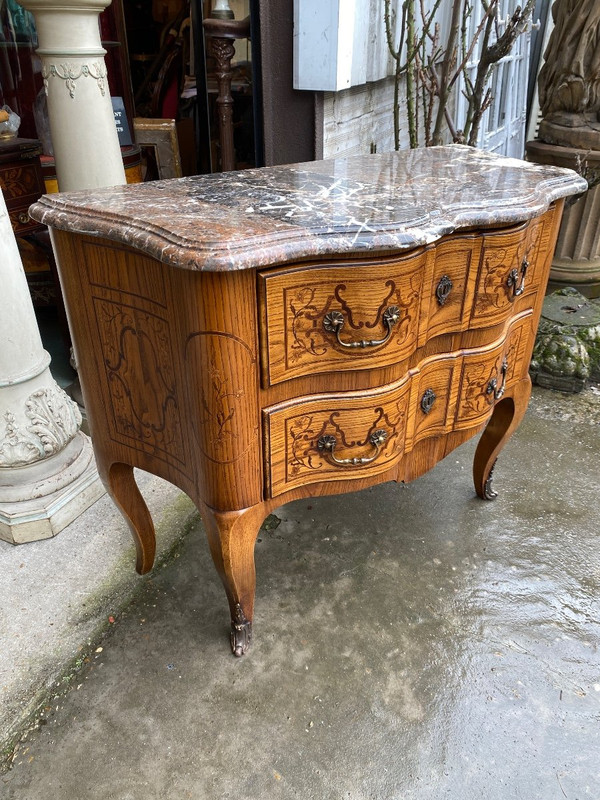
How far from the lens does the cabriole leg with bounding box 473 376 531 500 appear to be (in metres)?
1.93

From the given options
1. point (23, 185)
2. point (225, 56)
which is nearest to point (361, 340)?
point (23, 185)

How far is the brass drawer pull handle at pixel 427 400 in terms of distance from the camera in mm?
1523

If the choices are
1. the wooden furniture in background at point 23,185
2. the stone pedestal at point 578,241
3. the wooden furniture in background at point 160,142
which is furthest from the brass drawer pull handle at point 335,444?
the stone pedestal at point 578,241

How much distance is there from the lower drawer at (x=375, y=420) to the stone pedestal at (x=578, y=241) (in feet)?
7.54

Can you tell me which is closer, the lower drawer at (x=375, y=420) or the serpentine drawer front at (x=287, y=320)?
the serpentine drawer front at (x=287, y=320)

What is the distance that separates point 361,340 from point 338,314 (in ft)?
0.26

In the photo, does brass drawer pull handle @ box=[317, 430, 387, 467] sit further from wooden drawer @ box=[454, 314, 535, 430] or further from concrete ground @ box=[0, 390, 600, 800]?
concrete ground @ box=[0, 390, 600, 800]

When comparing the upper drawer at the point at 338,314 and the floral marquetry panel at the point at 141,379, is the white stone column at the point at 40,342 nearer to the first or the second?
the floral marquetry panel at the point at 141,379

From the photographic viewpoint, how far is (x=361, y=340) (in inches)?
49.8

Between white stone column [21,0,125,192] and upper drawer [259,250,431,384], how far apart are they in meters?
1.24

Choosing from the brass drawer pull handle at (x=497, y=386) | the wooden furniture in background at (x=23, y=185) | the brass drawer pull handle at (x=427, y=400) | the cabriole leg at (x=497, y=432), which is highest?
the wooden furniture in background at (x=23, y=185)

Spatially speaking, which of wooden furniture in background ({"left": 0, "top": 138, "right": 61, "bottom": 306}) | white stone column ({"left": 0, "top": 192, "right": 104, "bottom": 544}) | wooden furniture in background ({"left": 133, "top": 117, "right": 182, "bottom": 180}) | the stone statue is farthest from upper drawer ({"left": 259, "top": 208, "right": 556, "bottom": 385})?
wooden furniture in background ({"left": 133, "top": 117, "right": 182, "bottom": 180})

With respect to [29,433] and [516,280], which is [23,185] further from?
[516,280]

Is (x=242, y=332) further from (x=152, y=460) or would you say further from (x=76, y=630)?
(x=76, y=630)
